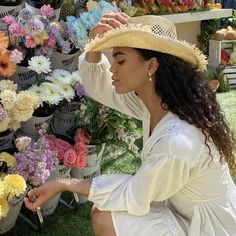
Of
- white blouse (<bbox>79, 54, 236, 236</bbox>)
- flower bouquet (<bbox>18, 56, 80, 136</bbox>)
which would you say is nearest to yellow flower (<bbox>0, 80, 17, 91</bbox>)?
flower bouquet (<bbox>18, 56, 80, 136</bbox>)

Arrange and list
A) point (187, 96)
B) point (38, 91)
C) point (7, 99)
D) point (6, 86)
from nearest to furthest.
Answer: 1. point (187, 96)
2. point (7, 99)
3. point (6, 86)
4. point (38, 91)

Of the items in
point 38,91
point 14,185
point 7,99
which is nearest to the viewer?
point 14,185

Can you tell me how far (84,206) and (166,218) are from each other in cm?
113

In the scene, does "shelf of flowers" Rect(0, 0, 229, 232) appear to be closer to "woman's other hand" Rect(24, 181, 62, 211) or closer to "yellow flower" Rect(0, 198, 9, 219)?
"yellow flower" Rect(0, 198, 9, 219)

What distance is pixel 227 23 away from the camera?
755 centimetres

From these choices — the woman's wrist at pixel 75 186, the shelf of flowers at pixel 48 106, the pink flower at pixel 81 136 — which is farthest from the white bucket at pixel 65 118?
the woman's wrist at pixel 75 186

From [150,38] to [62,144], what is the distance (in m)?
1.03

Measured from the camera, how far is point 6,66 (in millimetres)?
2555

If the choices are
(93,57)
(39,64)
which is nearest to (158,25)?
(93,57)

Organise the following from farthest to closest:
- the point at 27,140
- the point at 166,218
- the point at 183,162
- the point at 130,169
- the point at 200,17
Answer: the point at 200,17
the point at 130,169
the point at 27,140
the point at 166,218
the point at 183,162

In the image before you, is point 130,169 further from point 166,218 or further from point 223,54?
point 223,54

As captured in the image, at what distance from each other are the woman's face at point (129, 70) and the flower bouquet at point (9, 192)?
1.91 feet

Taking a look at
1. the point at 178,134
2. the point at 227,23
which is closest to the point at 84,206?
the point at 178,134

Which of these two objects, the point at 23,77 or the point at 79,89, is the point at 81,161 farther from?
the point at 23,77
